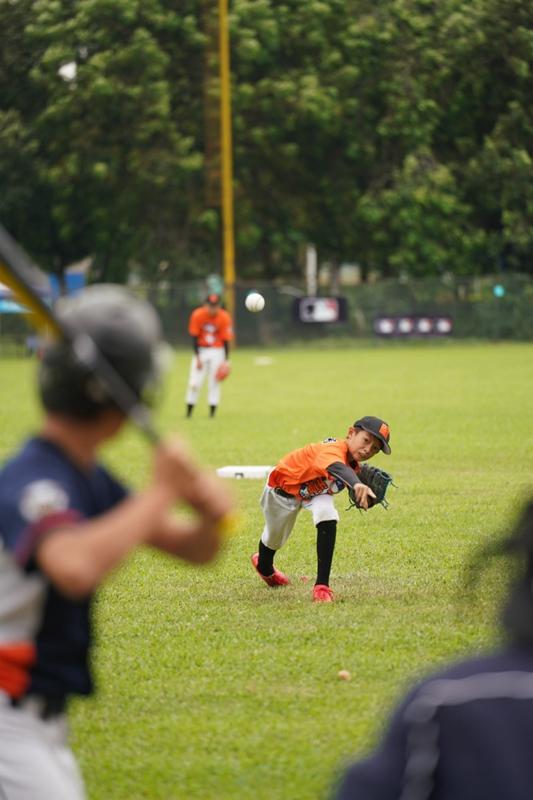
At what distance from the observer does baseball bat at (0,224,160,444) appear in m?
2.76

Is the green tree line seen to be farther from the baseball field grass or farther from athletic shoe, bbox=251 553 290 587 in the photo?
athletic shoe, bbox=251 553 290 587

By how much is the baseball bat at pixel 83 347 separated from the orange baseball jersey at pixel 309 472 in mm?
5165

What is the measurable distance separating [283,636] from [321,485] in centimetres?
130

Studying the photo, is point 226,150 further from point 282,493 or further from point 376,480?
point 376,480

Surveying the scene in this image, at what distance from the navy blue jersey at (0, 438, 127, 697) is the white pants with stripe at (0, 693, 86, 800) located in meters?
0.07

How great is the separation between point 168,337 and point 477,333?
10360mm

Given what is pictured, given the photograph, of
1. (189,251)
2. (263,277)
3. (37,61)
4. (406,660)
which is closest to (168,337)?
(189,251)

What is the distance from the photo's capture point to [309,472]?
8.16 metres

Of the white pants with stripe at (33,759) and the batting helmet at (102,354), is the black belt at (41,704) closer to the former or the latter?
the white pants with stripe at (33,759)

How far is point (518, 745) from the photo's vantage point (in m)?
2.05

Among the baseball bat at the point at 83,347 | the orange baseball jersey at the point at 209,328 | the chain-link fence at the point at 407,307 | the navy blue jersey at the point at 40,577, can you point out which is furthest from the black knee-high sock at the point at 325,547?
the chain-link fence at the point at 407,307

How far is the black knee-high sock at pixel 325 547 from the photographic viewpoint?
7957mm

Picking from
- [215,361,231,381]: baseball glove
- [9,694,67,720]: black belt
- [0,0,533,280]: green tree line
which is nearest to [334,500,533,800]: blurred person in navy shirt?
[9,694,67,720]: black belt

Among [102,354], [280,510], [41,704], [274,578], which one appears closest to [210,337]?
[274,578]
